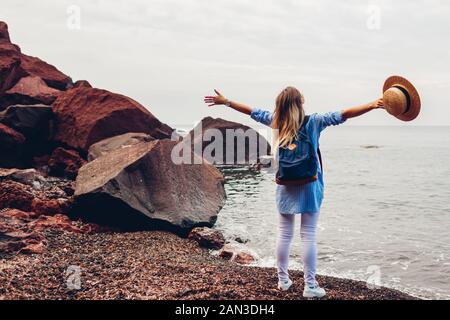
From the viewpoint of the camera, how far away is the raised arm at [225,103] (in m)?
6.03

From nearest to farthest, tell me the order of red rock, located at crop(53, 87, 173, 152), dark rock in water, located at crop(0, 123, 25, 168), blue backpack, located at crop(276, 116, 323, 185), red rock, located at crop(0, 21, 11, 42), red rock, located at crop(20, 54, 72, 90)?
1. blue backpack, located at crop(276, 116, 323, 185)
2. dark rock in water, located at crop(0, 123, 25, 168)
3. red rock, located at crop(53, 87, 173, 152)
4. red rock, located at crop(0, 21, 11, 42)
5. red rock, located at crop(20, 54, 72, 90)

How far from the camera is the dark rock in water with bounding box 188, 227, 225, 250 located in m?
10.5

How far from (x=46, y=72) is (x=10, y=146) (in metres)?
7.46

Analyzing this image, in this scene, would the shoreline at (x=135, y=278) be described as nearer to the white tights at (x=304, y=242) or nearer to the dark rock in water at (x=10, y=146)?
the white tights at (x=304, y=242)

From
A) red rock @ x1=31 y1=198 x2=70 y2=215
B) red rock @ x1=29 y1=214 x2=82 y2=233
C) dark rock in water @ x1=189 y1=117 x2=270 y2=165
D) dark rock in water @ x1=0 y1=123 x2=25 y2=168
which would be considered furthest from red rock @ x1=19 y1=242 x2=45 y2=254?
dark rock in water @ x1=189 y1=117 x2=270 y2=165

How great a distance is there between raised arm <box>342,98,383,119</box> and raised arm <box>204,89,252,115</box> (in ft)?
4.23

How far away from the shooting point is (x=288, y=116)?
→ 5.52 m

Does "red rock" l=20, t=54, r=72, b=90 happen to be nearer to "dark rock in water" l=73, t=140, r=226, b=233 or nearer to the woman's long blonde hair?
"dark rock in water" l=73, t=140, r=226, b=233

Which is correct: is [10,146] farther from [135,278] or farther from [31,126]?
[135,278]

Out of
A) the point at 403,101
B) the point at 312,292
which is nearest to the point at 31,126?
the point at 312,292

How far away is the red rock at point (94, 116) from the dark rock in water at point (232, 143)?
925cm

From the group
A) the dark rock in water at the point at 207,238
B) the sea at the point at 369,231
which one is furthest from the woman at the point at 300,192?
the dark rock in water at the point at 207,238
